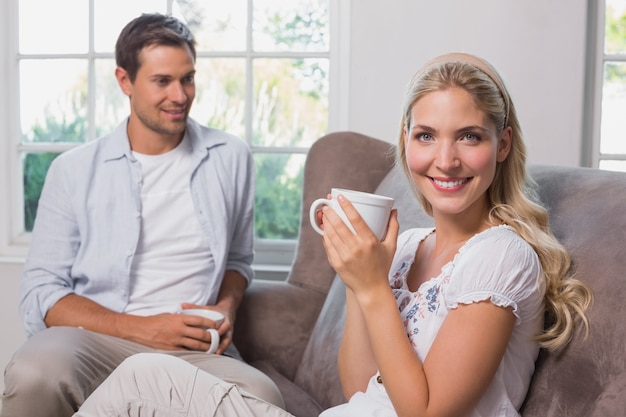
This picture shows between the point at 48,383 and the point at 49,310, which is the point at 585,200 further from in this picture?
the point at 49,310

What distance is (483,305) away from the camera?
4.43 ft

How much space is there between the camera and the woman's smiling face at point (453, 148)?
1.43 m

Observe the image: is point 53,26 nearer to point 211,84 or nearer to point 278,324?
point 211,84

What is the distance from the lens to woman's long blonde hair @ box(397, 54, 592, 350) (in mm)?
1443

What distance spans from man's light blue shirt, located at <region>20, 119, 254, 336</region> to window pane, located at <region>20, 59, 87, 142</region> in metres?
1.01

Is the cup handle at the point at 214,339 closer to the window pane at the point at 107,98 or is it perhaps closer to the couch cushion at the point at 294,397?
the couch cushion at the point at 294,397

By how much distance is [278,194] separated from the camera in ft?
10.9

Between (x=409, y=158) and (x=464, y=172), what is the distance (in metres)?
0.11

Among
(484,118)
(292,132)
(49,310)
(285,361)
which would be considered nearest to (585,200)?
(484,118)

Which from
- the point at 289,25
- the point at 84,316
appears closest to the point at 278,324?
the point at 84,316

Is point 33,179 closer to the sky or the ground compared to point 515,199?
closer to the ground

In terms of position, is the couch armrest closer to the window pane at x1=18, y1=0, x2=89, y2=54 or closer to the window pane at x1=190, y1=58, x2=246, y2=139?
the window pane at x1=190, y1=58, x2=246, y2=139

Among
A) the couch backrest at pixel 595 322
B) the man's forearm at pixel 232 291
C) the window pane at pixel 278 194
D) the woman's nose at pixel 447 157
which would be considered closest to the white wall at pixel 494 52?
the window pane at pixel 278 194

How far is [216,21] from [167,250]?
1.20 metres
